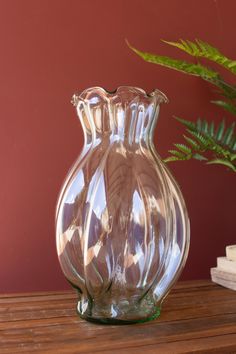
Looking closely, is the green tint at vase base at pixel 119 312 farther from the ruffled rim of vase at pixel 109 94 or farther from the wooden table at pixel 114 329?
the ruffled rim of vase at pixel 109 94

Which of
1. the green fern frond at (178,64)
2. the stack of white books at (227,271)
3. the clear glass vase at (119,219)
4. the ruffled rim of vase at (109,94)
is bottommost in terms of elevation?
the stack of white books at (227,271)

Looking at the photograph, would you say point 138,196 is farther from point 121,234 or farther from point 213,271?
point 213,271

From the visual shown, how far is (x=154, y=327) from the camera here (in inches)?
27.0

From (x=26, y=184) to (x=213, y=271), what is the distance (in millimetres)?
443

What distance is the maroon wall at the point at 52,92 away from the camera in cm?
99

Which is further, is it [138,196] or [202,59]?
[202,59]

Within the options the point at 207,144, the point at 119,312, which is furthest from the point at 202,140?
the point at 119,312

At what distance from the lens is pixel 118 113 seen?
0.74 meters

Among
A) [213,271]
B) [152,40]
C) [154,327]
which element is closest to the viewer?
[154,327]

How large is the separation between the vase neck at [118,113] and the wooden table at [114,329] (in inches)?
11.5

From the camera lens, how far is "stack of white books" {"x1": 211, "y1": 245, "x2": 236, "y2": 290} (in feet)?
3.02

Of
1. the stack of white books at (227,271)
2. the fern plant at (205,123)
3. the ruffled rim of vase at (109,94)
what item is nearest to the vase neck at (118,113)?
the ruffled rim of vase at (109,94)

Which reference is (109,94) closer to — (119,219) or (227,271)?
(119,219)

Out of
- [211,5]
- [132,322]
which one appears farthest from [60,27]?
[132,322]
